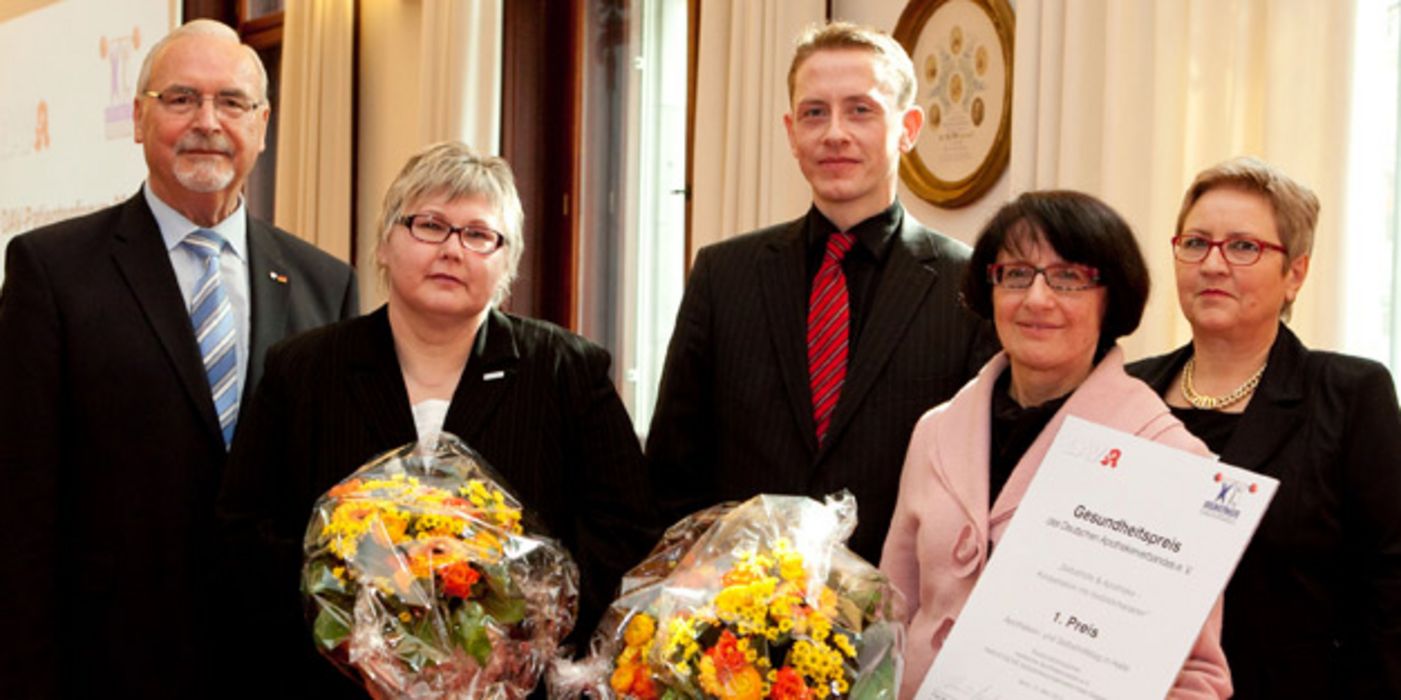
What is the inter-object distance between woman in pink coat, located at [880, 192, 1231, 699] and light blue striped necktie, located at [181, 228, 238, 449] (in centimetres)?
134

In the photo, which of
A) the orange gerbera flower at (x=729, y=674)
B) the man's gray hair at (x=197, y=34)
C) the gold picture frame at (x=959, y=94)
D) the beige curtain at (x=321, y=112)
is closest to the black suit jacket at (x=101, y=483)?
the man's gray hair at (x=197, y=34)

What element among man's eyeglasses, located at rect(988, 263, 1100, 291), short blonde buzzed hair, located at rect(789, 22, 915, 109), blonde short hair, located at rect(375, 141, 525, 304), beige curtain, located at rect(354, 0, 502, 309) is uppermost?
beige curtain, located at rect(354, 0, 502, 309)

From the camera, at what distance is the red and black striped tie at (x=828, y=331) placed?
95.2 inches

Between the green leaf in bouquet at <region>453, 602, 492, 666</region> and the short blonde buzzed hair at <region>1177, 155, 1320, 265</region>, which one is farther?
the short blonde buzzed hair at <region>1177, 155, 1320, 265</region>

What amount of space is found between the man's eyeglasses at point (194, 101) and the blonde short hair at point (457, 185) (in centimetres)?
64

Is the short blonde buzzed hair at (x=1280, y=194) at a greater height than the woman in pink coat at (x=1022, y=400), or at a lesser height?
greater

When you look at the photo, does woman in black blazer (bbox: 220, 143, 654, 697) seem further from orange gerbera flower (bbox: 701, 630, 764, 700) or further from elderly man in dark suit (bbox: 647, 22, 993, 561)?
orange gerbera flower (bbox: 701, 630, 764, 700)

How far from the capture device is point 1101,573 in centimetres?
175

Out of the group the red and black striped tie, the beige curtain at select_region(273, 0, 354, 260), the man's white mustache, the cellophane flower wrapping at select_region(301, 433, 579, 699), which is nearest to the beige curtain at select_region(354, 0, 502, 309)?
the beige curtain at select_region(273, 0, 354, 260)

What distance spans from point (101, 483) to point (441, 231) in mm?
872

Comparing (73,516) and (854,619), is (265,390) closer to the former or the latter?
(73,516)

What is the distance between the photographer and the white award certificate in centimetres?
168

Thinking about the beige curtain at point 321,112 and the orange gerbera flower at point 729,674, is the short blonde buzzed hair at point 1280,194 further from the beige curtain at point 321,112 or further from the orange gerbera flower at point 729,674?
the beige curtain at point 321,112

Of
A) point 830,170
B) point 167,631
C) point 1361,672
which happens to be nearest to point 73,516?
point 167,631
